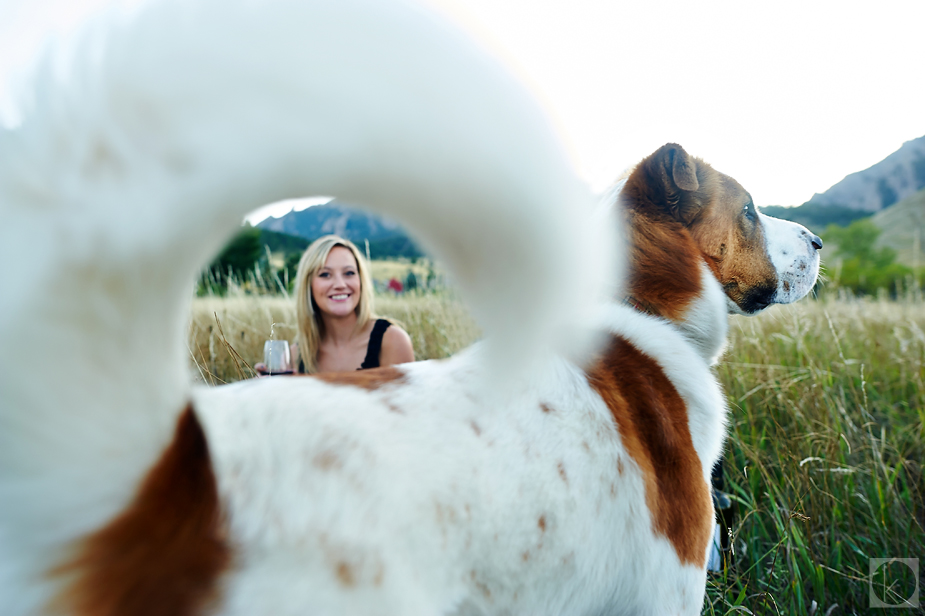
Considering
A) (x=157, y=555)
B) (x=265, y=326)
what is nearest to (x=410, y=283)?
(x=265, y=326)

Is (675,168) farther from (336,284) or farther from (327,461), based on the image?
(336,284)

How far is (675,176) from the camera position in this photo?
68.3 inches

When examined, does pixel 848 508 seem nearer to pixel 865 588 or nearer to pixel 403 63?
pixel 865 588

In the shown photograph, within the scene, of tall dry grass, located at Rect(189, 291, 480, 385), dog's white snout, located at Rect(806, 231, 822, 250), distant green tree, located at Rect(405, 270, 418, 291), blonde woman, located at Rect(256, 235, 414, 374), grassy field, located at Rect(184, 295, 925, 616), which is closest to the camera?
dog's white snout, located at Rect(806, 231, 822, 250)

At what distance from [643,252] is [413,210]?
1.19 m

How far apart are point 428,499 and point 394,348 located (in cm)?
219

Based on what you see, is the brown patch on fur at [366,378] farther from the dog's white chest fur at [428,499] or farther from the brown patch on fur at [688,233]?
the brown patch on fur at [688,233]

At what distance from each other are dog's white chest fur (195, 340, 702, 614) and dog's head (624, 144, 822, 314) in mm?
967

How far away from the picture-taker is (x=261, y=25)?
1.91 ft

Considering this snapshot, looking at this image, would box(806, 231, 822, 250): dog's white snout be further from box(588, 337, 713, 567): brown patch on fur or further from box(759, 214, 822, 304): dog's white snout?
box(588, 337, 713, 567): brown patch on fur

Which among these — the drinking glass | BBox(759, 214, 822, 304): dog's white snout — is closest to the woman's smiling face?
the drinking glass

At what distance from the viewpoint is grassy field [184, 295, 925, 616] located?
200cm

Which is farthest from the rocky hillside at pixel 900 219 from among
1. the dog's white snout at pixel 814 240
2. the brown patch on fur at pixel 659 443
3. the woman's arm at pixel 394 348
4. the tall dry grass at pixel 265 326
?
the brown patch on fur at pixel 659 443

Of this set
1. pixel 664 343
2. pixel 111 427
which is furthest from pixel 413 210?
pixel 664 343
